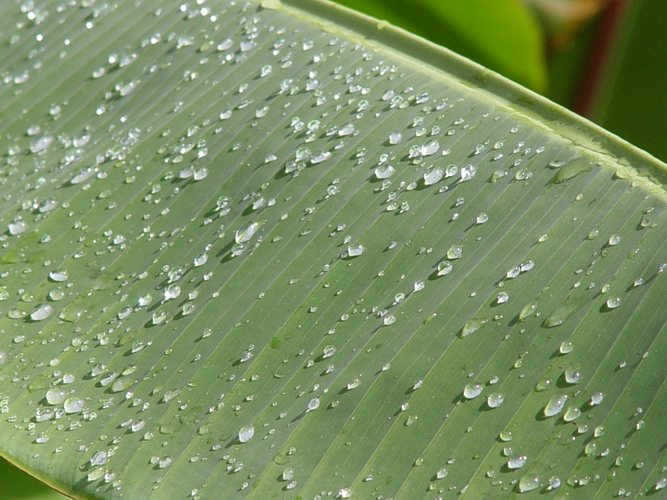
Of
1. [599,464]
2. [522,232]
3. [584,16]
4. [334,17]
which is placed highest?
[334,17]

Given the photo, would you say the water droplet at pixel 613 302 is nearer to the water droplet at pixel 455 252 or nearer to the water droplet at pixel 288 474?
the water droplet at pixel 455 252

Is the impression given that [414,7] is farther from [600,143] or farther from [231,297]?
[231,297]

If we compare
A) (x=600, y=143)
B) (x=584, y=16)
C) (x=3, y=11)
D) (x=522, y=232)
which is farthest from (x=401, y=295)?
(x=584, y=16)

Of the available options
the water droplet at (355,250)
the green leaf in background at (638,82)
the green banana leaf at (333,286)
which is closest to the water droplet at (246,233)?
the green banana leaf at (333,286)

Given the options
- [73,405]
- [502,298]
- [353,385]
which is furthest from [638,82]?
[73,405]

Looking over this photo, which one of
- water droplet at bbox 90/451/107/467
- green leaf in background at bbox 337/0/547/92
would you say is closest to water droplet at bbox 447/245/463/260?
water droplet at bbox 90/451/107/467

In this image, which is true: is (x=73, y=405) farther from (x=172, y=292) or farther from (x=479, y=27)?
(x=479, y=27)
